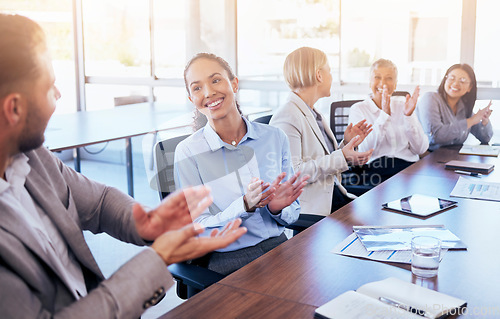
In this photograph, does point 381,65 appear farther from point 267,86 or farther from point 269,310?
point 269,310

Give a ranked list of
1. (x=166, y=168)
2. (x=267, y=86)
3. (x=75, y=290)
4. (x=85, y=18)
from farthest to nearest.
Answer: (x=85, y=18), (x=267, y=86), (x=166, y=168), (x=75, y=290)

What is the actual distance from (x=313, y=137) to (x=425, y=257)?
1362mm

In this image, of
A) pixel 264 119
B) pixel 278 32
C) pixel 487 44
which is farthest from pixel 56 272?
pixel 278 32

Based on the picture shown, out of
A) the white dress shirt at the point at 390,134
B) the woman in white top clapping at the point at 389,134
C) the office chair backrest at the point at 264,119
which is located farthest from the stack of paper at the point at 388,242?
the white dress shirt at the point at 390,134

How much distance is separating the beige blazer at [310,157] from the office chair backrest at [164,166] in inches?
30.9

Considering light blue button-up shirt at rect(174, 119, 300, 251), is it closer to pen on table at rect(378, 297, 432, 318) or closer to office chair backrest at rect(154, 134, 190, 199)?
office chair backrest at rect(154, 134, 190, 199)

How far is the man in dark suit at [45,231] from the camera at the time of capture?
921 millimetres

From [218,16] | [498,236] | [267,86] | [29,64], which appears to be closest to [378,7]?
[267,86]

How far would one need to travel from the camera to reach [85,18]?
21.8ft

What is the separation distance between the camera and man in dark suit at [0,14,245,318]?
921mm

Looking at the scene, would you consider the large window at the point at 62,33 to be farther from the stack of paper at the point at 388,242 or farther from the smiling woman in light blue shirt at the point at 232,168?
the stack of paper at the point at 388,242

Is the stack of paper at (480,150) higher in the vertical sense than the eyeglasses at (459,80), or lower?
lower

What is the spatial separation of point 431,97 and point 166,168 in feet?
8.42

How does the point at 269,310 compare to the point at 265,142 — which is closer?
the point at 269,310
